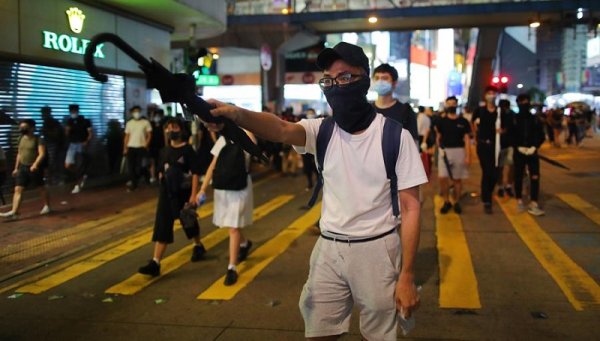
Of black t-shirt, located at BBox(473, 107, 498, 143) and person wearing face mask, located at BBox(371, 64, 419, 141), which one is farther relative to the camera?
black t-shirt, located at BBox(473, 107, 498, 143)

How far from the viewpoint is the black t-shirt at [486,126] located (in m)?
9.56

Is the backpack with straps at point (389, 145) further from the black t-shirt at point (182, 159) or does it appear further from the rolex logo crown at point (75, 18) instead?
the rolex logo crown at point (75, 18)

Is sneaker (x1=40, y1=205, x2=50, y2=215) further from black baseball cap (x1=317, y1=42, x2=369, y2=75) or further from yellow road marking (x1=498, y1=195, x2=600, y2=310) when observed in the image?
black baseball cap (x1=317, y1=42, x2=369, y2=75)

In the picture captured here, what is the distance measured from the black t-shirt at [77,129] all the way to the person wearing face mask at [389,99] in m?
8.54

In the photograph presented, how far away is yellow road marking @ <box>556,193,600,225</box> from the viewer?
30.7 feet

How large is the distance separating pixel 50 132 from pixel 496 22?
64.2 ft

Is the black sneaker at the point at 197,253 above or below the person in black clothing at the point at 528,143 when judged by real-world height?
below

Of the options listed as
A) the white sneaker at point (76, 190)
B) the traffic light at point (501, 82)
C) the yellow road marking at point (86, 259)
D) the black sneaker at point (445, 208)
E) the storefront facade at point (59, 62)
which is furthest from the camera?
the traffic light at point (501, 82)

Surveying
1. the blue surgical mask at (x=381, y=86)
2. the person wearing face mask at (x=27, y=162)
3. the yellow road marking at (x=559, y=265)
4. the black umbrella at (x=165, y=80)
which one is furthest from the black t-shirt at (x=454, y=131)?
the black umbrella at (x=165, y=80)

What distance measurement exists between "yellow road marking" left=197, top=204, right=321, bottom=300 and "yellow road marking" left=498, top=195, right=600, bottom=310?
312 centimetres

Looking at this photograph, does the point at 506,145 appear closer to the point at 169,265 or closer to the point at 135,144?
the point at 169,265

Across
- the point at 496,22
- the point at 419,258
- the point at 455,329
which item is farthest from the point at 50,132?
the point at 496,22

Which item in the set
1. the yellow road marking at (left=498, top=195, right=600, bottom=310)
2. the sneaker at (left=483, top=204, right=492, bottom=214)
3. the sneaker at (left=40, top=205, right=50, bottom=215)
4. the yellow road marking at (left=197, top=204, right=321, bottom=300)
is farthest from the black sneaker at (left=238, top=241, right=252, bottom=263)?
the sneaker at (left=40, top=205, right=50, bottom=215)

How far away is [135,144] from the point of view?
13750 mm
